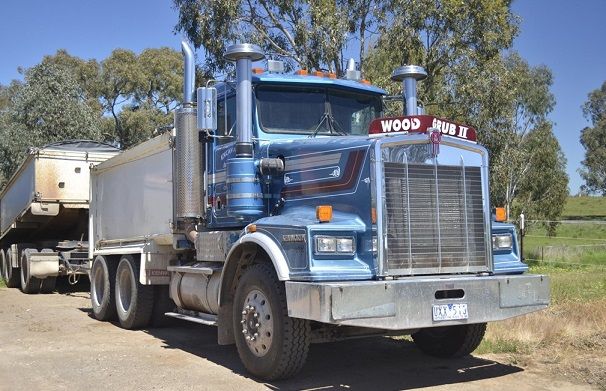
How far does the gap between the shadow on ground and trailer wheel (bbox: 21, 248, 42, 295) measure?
8293 mm

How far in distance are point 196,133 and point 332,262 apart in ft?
11.0

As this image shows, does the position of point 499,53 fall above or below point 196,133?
above

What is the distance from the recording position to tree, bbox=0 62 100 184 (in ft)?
90.2

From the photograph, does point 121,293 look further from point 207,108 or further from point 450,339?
point 450,339

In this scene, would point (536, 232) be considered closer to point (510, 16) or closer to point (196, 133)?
point (510, 16)

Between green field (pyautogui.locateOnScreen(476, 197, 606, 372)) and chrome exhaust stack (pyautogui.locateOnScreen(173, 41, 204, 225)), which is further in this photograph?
chrome exhaust stack (pyautogui.locateOnScreen(173, 41, 204, 225))

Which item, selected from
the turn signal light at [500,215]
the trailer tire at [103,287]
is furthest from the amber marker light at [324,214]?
the trailer tire at [103,287]

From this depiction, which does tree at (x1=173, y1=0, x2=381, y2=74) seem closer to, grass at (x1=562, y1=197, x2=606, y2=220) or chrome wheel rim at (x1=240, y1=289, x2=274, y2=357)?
chrome wheel rim at (x1=240, y1=289, x2=274, y2=357)

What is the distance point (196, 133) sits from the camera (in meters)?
8.73

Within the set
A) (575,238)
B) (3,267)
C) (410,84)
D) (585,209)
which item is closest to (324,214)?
(410,84)

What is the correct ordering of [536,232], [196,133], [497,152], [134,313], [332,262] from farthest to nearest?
[536,232] < [497,152] < [134,313] < [196,133] < [332,262]

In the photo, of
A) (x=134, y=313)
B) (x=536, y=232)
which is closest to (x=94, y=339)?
(x=134, y=313)

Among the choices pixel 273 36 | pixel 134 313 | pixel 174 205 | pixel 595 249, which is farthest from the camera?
pixel 595 249

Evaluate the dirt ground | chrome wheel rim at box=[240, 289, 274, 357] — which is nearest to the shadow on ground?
the dirt ground
